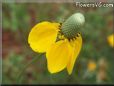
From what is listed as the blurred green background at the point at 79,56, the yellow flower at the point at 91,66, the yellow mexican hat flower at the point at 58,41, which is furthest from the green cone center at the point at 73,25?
the yellow flower at the point at 91,66

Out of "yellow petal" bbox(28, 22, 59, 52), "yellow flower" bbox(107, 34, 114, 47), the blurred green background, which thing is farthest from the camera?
"yellow flower" bbox(107, 34, 114, 47)

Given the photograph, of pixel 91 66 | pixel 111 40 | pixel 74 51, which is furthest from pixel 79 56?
pixel 74 51

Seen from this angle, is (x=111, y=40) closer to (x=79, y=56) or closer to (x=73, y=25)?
(x=79, y=56)

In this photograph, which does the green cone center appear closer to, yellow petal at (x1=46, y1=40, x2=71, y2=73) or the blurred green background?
yellow petal at (x1=46, y1=40, x2=71, y2=73)

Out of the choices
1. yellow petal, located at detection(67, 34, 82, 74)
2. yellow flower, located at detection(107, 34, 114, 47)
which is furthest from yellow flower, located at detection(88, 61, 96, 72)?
yellow petal, located at detection(67, 34, 82, 74)

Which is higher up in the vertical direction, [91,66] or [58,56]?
[58,56]

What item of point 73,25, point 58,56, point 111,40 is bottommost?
point 111,40

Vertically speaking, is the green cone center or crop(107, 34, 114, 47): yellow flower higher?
the green cone center

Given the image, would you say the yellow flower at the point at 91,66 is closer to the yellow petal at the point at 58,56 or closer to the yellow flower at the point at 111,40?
the yellow flower at the point at 111,40
